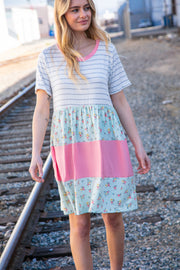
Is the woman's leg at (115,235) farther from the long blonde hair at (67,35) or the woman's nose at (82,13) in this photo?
the woman's nose at (82,13)

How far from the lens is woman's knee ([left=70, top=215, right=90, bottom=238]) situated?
2.11 m

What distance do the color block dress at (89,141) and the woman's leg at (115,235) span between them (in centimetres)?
16

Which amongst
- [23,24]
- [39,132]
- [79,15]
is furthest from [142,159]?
[23,24]

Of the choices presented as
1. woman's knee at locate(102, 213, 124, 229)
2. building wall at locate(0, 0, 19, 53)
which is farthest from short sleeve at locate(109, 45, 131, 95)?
building wall at locate(0, 0, 19, 53)

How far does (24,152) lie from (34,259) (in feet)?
9.75

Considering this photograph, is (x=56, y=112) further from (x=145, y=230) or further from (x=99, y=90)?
(x=145, y=230)

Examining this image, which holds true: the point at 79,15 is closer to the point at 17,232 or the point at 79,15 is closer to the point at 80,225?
the point at 80,225

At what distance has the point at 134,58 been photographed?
17984 mm

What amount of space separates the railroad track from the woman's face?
176 centimetres

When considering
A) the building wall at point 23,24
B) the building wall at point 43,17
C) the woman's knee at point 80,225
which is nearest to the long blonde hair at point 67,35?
the woman's knee at point 80,225

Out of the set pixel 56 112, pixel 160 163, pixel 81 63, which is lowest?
pixel 160 163

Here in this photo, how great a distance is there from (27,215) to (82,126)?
5.37ft

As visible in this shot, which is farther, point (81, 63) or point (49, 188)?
point (49, 188)

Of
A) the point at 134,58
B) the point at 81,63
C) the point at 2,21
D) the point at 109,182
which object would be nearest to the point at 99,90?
the point at 81,63
